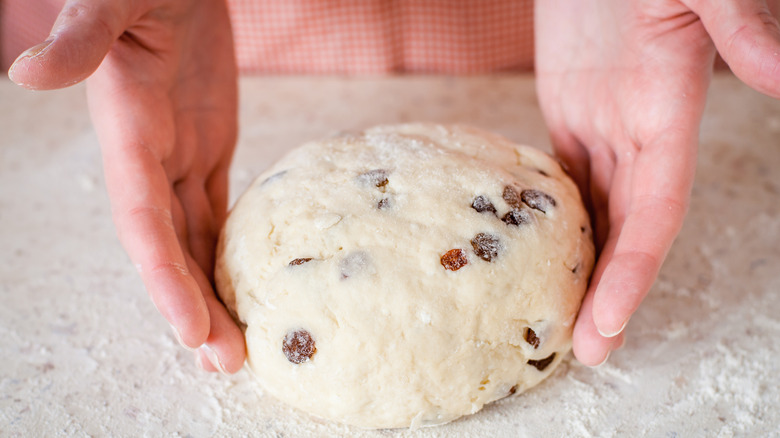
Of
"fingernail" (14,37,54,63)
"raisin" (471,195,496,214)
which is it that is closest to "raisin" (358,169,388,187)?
"raisin" (471,195,496,214)

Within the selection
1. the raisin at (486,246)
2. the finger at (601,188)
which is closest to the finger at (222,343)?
the raisin at (486,246)

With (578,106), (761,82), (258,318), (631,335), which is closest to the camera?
(761,82)

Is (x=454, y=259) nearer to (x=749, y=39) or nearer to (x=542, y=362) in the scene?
(x=542, y=362)

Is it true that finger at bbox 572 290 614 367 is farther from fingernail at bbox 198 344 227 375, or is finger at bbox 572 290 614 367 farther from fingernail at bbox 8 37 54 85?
fingernail at bbox 8 37 54 85

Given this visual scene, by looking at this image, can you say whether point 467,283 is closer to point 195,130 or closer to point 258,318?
point 258,318

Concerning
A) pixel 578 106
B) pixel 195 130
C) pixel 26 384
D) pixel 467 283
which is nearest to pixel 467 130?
pixel 578 106
